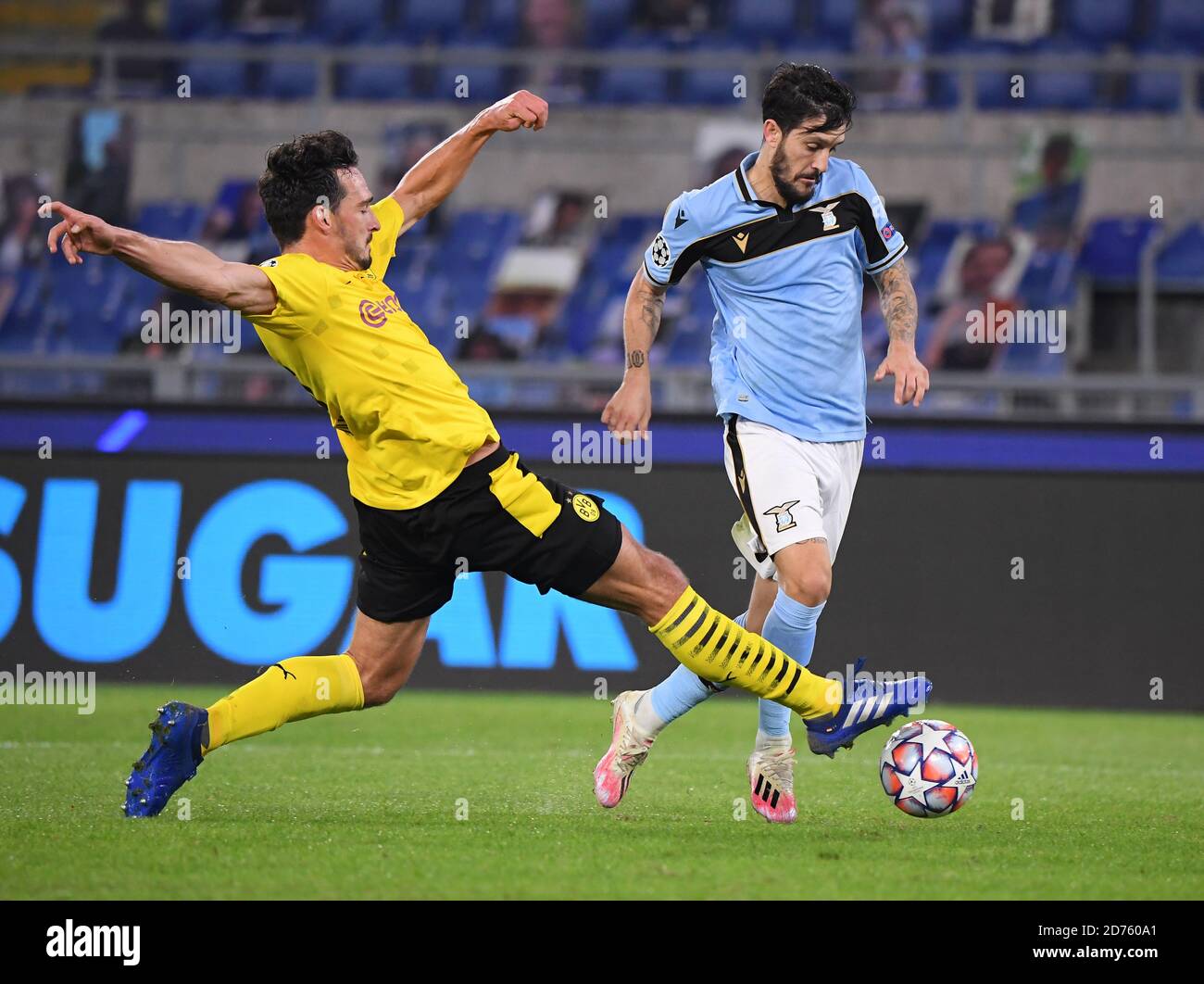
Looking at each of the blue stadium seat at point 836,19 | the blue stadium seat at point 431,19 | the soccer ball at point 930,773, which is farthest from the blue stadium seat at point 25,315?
the soccer ball at point 930,773

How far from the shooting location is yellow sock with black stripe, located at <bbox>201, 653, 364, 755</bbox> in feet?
18.4

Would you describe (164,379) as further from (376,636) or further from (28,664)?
(376,636)

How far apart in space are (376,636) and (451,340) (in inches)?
350

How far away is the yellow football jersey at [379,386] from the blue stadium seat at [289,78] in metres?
13.0

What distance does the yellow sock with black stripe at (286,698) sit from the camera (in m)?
5.59

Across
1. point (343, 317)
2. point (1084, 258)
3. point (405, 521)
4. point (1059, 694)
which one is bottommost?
point (1059, 694)

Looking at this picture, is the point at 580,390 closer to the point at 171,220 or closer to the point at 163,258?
the point at 171,220

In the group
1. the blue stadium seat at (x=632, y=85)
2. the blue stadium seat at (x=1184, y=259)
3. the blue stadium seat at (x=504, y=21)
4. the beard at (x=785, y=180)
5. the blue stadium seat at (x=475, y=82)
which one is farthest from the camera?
the blue stadium seat at (x=504, y=21)

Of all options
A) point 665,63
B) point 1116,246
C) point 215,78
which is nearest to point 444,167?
point 665,63

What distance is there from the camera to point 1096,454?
10375 mm

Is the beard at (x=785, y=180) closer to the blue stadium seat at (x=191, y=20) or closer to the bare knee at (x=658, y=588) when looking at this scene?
the bare knee at (x=658, y=588)

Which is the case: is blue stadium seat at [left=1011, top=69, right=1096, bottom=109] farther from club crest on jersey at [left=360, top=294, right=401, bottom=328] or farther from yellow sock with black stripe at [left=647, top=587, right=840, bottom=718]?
club crest on jersey at [left=360, top=294, right=401, bottom=328]

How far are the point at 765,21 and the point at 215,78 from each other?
5.92 m

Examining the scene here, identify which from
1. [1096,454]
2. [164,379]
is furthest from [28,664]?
[1096,454]
